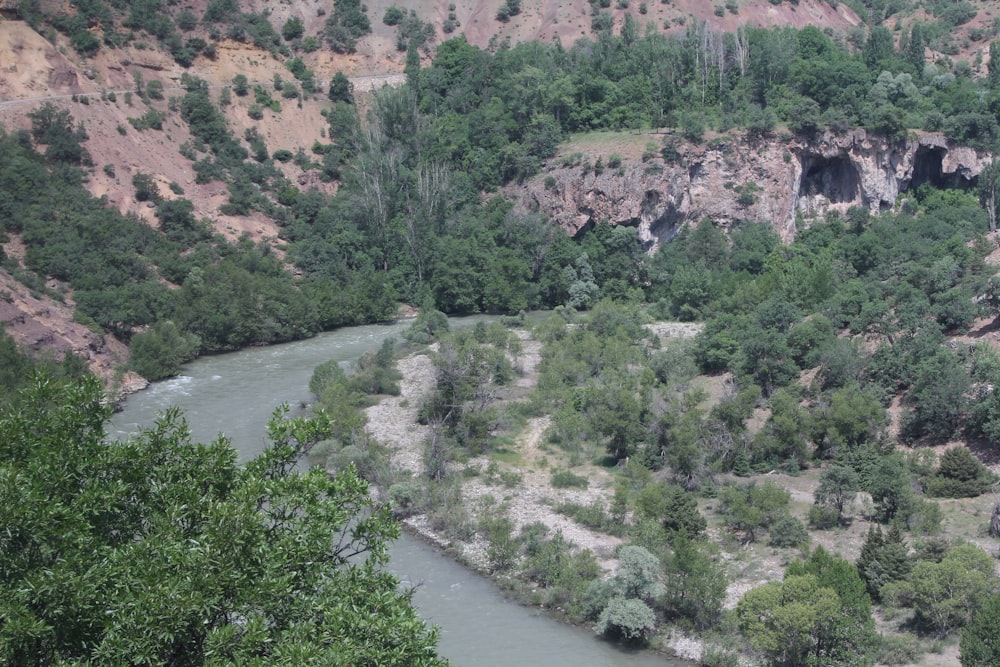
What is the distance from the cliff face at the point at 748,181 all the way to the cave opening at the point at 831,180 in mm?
77

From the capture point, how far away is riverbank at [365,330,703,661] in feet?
96.1

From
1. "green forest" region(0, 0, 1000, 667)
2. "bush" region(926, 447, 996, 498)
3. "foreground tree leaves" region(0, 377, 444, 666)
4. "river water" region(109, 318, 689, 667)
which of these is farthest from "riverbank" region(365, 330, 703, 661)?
"foreground tree leaves" region(0, 377, 444, 666)

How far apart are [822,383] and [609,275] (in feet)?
86.2

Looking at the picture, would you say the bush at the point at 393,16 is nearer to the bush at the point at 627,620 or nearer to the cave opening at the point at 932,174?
the cave opening at the point at 932,174

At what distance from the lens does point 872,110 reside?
233 ft

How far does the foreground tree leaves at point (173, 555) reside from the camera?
441 inches

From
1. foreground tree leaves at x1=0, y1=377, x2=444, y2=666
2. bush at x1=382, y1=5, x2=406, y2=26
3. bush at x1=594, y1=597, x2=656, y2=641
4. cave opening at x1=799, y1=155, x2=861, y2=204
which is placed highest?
bush at x1=382, y1=5, x2=406, y2=26

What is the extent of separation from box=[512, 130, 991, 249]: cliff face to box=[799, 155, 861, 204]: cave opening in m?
0.08

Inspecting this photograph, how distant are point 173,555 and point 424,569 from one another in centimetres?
1795

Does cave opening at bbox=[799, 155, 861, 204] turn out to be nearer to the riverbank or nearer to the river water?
the riverbank

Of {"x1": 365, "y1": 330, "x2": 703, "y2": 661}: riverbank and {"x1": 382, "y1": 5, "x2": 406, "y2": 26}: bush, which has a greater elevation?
{"x1": 382, "y1": 5, "x2": 406, "y2": 26}: bush

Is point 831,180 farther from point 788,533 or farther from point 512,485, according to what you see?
point 788,533

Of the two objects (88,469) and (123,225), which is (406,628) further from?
(123,225)

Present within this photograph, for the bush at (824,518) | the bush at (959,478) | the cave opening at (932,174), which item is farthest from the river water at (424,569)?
the cave opening at (932,174)
